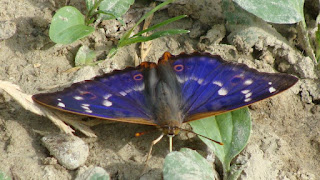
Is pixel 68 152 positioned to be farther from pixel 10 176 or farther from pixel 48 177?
pixel 10 176

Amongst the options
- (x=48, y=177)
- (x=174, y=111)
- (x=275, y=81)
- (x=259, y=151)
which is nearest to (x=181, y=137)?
(x=174, y=111)

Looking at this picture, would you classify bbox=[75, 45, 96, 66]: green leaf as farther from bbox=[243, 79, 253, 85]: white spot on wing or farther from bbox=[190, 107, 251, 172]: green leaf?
bbox=[243, 79, 253, 85]: white spot on wing

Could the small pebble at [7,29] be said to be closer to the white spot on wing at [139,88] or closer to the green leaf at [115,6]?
the green leaf at [115,6]

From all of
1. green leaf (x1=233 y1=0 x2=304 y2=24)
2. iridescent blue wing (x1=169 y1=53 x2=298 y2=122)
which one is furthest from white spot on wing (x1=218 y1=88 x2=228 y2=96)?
green leaf (x1=233 y1=0 x2=304 y2=24)

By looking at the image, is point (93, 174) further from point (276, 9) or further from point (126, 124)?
point (276, 9)

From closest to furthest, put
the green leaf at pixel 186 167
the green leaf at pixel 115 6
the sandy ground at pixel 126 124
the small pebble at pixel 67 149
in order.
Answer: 1. the green leaf at pixel 186 167
2. the small pebble at pixel 67 149
3. the sandy ground at pixel 126 124
4. the green leaf at pixel 115 6

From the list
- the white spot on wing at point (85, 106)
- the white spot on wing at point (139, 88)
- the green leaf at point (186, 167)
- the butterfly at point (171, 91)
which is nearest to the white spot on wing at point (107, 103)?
the butterfly at point (171, 91)
